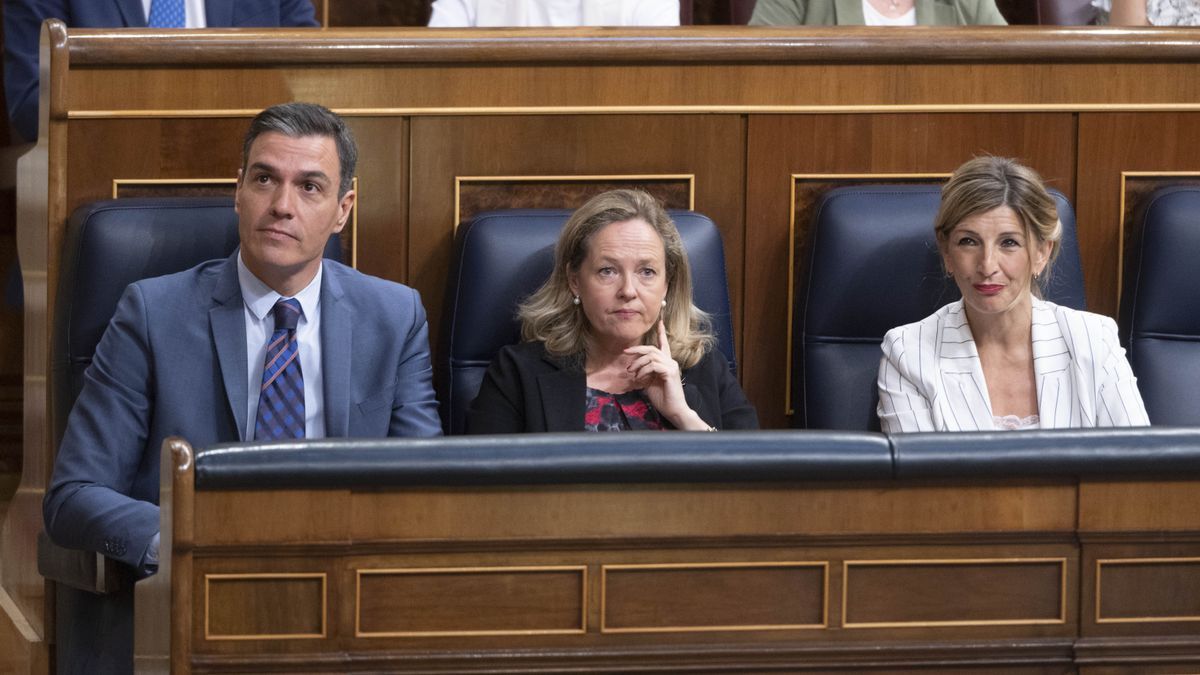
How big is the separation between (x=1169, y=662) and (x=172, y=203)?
2.81 feet

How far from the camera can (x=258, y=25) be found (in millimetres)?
1666

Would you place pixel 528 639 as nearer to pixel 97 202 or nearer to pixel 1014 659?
pixel 1014 659

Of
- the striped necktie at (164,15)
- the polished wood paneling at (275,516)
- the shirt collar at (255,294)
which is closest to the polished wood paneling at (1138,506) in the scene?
the polished wood paneling at (275,516)

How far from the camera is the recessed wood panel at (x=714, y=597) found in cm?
89

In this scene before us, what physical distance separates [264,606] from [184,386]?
15.5 inches

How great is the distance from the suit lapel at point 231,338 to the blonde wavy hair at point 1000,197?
60 centimetres

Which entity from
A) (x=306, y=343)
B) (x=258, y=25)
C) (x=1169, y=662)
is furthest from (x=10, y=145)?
(x=1169, y=662)

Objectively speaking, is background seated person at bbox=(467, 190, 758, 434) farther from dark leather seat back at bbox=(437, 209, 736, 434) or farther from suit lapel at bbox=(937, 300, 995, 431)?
suit lapel at bbox=(937, 300, 995, 431)

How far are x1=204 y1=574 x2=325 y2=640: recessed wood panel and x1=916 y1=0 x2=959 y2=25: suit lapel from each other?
1.16m

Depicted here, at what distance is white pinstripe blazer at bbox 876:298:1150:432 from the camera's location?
1.38 meters

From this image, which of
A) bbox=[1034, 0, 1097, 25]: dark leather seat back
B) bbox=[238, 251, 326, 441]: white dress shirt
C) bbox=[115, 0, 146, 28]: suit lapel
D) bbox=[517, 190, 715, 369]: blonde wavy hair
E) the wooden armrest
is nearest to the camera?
the wooden armrest

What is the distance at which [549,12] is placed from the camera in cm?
174

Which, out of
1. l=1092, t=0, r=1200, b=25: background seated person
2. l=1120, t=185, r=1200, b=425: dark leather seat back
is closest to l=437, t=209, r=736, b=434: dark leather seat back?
l=1120, t=185, r=1200, b=425: dark leather seat back

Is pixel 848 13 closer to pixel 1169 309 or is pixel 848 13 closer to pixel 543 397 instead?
pixel 1169 309
